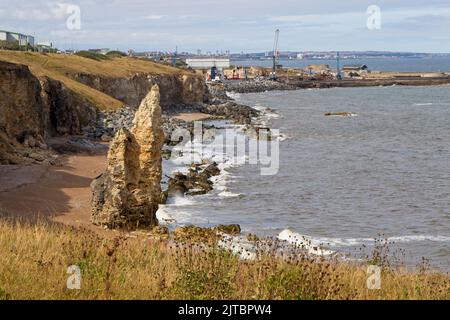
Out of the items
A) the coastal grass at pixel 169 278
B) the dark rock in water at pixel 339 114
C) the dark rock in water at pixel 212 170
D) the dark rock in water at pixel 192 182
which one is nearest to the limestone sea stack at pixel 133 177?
the dark rock in water at pixel 192 182

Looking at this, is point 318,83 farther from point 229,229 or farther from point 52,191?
point 229,229

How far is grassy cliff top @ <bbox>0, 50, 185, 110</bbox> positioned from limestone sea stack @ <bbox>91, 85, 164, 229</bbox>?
29713 millimetres

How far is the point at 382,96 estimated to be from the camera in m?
118

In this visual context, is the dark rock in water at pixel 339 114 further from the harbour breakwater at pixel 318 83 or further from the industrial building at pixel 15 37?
the harbour breakwater at pixel 318 83

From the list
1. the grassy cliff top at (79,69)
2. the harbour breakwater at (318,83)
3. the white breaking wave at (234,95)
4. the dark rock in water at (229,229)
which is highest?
the grassy cliff top at (79,69)

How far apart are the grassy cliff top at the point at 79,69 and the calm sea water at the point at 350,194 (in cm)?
1703

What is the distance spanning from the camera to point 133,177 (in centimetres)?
2205

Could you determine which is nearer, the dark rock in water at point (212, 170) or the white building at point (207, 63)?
the dark rock in water at point (212, 170)

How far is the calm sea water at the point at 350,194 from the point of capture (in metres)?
22.6
